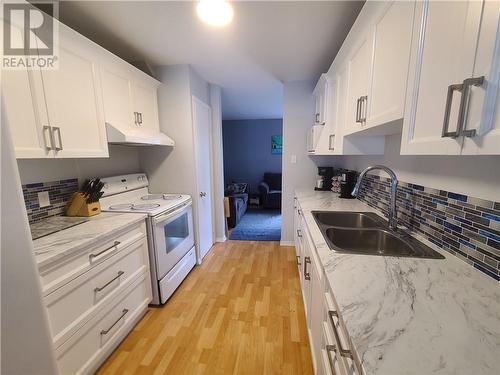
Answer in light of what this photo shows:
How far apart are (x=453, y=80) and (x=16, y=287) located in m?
1.46

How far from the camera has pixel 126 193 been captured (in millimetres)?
2234

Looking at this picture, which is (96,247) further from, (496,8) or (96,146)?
(496,8)

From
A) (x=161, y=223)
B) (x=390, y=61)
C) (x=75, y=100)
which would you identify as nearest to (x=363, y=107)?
(x=390, y=61)

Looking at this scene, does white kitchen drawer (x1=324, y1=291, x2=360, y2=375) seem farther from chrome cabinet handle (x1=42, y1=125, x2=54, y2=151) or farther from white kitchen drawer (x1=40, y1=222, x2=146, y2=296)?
chrome cabinet handle (x1=42, y1=125, x2=54, y2=151)

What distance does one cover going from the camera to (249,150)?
235 inches

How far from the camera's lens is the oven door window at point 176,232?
6.61 feet

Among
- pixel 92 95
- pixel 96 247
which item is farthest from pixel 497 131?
pixel 92 95

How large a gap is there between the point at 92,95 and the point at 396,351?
2.17m

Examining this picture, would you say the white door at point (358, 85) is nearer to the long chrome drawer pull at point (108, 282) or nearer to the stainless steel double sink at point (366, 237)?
the stainless steel double sink at point (366, 237)

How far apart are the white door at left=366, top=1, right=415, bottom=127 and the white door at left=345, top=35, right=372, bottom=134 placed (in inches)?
3.4

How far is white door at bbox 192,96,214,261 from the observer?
257 cm

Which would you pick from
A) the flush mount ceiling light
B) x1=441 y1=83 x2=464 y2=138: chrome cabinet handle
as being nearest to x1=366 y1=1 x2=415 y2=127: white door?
x1=441 y1=83 x2=464 y2=138: chrome cabinet handle

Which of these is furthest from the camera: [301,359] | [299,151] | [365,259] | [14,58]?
[299,151]

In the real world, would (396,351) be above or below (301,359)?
above
